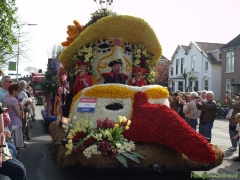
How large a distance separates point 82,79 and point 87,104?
113 cm

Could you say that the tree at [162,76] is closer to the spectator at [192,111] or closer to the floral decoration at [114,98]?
the spectator at [192,111]

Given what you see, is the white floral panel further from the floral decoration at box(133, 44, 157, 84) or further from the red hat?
the floral decoration at box(133, 44, 157, 84)

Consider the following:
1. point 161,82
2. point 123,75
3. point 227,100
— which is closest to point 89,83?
point 123,75

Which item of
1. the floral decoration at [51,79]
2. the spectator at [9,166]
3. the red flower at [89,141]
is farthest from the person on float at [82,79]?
the floral decoration at [51,79]

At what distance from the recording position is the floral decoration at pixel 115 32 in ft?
22.6

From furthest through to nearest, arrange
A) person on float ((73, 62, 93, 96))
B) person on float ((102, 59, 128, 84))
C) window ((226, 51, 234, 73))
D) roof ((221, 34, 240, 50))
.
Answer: window ((226, 51, 234, 73)) < roof ((221, 34, 240, 50)) < person on float ((102, 59, 128, 84)) < person on float ((73, 62, 93, 96))

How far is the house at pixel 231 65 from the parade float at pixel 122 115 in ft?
88.9

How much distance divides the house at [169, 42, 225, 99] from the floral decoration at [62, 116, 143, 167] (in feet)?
99.5

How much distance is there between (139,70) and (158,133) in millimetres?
2548

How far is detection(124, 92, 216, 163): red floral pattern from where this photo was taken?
475 centimetres

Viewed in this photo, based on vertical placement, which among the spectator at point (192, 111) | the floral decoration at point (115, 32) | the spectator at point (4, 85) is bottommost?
the spectator at point (192, 111)

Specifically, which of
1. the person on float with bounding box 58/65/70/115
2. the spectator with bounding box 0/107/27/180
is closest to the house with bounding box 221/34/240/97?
the person on float with bounding box 58/65/70/115

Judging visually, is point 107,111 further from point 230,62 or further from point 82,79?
point 230,62

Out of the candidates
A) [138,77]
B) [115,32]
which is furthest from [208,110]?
[115,32]
